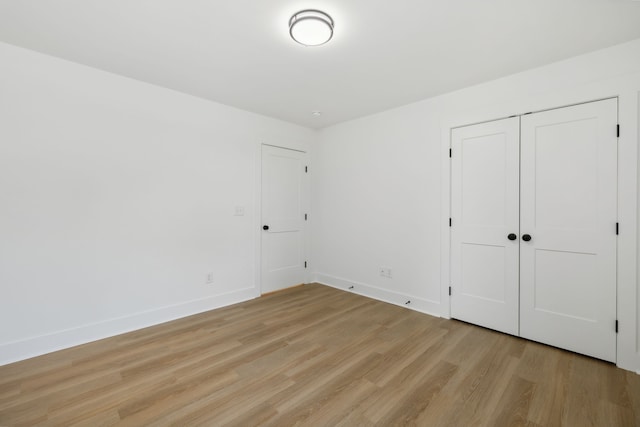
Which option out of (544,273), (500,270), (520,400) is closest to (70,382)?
(520,400)

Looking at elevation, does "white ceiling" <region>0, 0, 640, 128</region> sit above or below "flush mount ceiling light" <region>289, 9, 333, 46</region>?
above

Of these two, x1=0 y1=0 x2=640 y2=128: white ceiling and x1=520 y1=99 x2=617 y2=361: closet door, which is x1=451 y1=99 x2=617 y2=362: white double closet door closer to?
x1=520 y1=99 x2=617 y2=361: closet door

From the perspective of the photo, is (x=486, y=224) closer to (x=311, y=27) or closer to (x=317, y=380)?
(x=317, y=380)

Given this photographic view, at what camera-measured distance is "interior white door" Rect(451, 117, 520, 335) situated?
280 cm

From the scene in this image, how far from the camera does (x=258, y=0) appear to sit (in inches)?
71.5

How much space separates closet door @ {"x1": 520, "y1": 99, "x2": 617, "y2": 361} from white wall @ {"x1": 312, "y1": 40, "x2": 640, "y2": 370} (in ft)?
0.26

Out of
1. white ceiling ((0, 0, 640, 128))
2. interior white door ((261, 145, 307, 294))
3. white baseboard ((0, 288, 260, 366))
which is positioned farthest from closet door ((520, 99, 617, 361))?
white baseboard ((0, 288, 260, 366))

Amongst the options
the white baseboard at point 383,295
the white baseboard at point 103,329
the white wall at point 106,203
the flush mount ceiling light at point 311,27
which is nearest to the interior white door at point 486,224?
the white baseboard at point 383,295

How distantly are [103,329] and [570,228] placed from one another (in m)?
4.44

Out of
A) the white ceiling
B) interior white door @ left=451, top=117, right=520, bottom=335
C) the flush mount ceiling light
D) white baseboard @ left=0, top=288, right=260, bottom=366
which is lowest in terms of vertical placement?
white baseboard @ left=0, top=288, right=260, bottom=366

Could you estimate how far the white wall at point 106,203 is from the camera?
2365 mm

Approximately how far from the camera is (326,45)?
7.50 ft

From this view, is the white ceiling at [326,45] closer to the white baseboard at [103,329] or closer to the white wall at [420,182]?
the white wall at [420,182]

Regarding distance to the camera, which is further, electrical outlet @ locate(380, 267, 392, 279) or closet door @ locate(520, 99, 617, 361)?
electrical outlet @ locate(380, 267, 392, 279)
